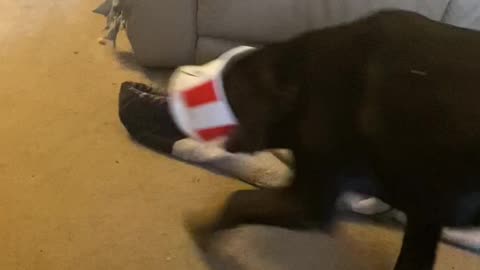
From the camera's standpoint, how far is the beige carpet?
1.39 meters

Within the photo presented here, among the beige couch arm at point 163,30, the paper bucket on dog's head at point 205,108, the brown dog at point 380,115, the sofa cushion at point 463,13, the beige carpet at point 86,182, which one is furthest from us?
the beige couch arm at point 163,30

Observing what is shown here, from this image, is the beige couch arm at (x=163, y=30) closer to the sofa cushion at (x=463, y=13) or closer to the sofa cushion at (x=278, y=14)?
the sofa cushion at (x=278, y=14)

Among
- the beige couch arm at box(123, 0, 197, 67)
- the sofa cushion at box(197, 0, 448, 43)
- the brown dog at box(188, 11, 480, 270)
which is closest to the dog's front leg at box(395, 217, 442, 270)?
the brown dog at box(188, 11, 480, 270)

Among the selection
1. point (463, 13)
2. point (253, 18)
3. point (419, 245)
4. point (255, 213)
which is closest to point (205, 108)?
point (255, 213)

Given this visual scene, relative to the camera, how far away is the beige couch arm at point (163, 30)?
5.46 ft

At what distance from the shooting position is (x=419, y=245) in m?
1.15

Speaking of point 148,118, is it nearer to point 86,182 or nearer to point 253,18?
point 86,182

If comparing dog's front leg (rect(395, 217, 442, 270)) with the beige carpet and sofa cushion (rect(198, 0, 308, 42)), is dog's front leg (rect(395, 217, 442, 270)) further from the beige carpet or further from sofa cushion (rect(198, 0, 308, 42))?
sofa cushion (rect(198, 0, 308, 42))

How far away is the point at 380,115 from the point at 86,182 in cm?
67

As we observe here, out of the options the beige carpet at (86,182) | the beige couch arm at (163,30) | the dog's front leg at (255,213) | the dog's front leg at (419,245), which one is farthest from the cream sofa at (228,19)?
the dog's front leg at (419,245)

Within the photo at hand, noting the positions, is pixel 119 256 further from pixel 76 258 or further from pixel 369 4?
pixel 369 4

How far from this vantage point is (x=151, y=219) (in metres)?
1.46

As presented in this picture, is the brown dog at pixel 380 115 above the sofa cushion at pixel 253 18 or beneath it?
above

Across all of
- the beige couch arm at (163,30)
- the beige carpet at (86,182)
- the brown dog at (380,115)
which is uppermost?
the brown dog at (380,115)
